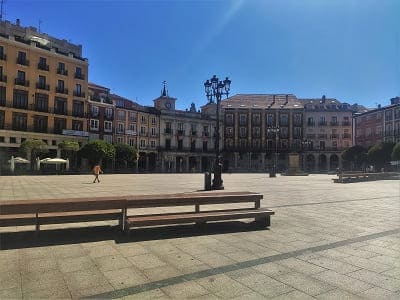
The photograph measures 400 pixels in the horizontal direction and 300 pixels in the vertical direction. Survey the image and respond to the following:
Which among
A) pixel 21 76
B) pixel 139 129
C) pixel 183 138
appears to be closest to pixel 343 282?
pixel 21 76

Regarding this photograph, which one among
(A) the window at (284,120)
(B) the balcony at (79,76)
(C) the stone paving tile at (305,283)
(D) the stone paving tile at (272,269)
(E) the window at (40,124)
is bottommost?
(C) the stone paving tile at (305,283)

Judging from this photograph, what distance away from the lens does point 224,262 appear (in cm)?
538

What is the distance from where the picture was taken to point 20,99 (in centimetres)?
5147

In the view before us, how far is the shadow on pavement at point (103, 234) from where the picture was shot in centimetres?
621

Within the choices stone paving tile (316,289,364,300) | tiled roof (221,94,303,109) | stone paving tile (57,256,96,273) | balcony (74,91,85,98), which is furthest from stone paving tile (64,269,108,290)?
tiled roof (221,94,303,109)

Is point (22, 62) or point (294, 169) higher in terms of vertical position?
point (22, 62)

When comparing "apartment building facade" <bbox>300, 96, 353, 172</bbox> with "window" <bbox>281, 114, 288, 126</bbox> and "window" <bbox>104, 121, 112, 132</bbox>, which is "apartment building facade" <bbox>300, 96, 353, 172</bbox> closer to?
"window" <bbox>281, 114, 288, 126</bbox>

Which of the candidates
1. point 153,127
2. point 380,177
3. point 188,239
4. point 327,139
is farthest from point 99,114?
point 188,239

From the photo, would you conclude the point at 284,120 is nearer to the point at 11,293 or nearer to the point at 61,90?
the point at 61,90

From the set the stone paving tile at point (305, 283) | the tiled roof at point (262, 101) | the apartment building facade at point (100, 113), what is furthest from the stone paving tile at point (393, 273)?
the tiled roof at point (262, 101)

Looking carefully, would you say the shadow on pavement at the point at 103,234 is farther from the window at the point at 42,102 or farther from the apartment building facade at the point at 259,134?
the apartment building facade at the point at 259,134

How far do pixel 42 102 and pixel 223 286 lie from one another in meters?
55.2

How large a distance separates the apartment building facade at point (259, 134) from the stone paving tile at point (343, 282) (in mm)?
81502

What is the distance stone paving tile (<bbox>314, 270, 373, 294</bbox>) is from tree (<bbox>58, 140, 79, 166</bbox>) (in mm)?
48412
